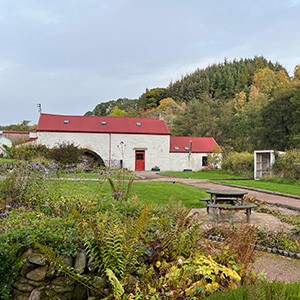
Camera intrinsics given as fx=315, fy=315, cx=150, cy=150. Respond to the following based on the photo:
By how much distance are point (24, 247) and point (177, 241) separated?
6.47ft

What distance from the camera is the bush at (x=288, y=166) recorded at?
2042 centimetres

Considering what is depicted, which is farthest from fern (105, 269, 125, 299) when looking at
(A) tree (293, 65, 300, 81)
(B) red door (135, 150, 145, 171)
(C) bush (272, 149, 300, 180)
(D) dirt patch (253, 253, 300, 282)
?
(A) tree (293, 65, 300, 81)

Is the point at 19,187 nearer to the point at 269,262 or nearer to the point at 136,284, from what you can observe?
the point at 136,284

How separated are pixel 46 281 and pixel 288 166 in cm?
2040

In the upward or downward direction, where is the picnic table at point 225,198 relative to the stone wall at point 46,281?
upward

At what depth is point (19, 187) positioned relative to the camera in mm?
6879

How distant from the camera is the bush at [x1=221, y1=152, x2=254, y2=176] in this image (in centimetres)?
2633

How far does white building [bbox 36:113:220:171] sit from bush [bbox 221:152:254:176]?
19.3 feet

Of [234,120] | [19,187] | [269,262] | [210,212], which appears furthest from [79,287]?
[234,120]

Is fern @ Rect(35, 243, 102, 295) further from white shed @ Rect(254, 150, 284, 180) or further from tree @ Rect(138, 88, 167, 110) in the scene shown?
tree @ Rect(138, 88, 167, 110)

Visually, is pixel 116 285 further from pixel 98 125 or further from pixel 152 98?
pixel 152 98

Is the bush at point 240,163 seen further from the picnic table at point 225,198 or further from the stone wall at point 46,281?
the stone wall at point 46,281

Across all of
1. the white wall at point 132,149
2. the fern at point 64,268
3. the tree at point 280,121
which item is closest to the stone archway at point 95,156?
the white wall at point 132,149

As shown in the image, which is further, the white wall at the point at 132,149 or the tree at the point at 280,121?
the white wall at the point at 132,149
